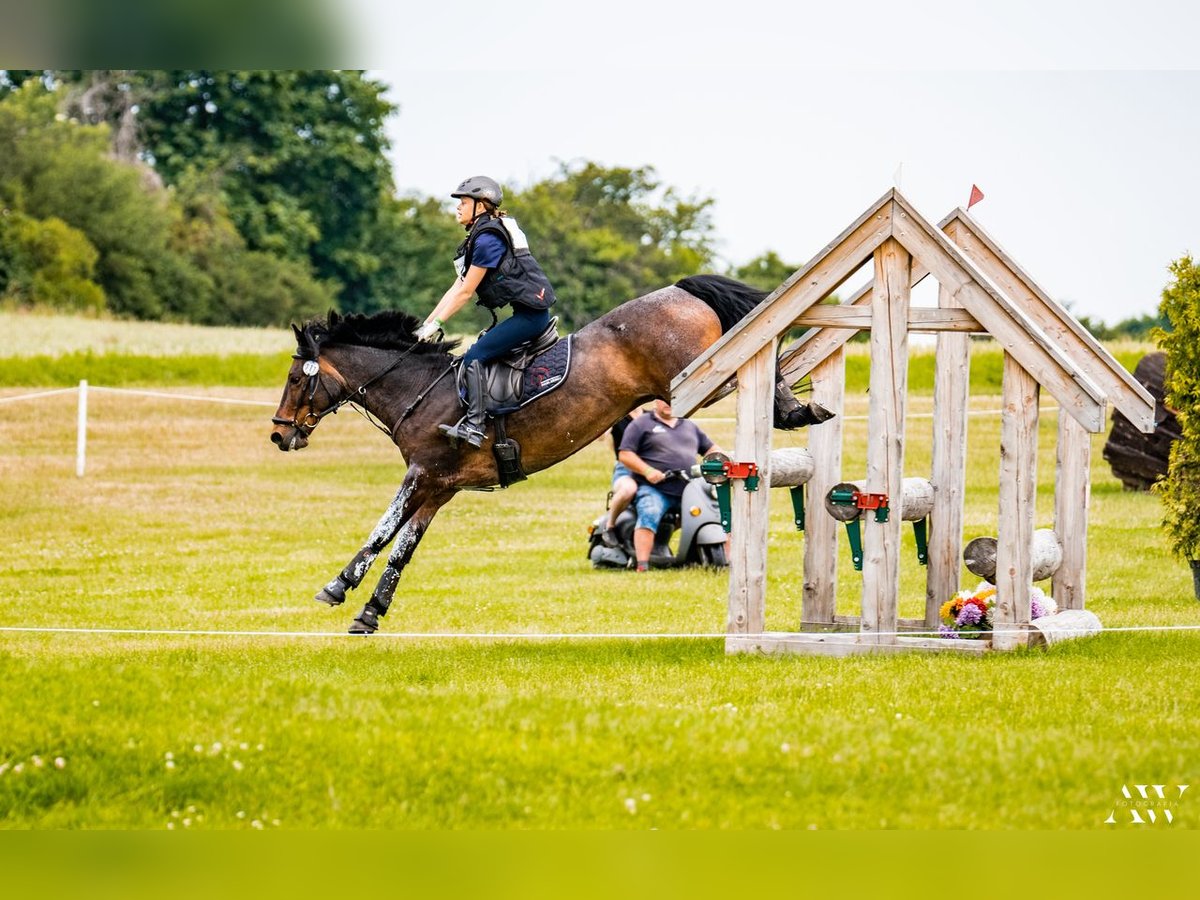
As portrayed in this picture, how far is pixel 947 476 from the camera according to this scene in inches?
430

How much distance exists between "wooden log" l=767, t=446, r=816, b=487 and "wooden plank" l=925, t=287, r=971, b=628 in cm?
85

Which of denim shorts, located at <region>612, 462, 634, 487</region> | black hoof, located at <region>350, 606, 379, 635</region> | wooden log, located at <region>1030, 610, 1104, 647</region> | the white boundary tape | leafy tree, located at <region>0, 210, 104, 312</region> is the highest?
leafy tree, located at <region>0, 210, 104, 312</region>

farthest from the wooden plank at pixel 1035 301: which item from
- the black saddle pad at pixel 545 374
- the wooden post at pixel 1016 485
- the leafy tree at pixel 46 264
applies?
the leafy tree at pixel 46 264

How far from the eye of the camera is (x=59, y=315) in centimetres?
4709

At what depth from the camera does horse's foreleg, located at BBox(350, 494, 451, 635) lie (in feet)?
36.6

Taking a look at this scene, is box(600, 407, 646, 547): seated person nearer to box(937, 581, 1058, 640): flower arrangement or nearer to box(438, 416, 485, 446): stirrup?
box(438, 416, 485, 446): stirrup

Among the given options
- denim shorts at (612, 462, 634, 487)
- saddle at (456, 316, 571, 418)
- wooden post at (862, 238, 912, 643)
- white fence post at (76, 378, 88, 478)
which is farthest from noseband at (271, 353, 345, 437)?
white fence post at (76, 378, 88, 478)

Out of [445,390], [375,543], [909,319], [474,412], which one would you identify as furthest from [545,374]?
[909,319]

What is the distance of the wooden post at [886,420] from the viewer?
10.0m

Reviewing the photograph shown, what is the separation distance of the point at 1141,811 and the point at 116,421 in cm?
3077

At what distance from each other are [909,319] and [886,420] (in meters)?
0.65

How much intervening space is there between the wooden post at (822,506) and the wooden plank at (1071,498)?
A: 4.98ft
